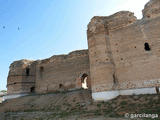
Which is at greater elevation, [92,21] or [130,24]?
[92,21]

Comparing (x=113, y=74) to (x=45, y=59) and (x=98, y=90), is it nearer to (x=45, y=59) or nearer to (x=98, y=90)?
(x=98, y=90)

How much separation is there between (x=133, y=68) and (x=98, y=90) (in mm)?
3621

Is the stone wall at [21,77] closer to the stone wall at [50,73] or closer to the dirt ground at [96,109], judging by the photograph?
the stone wall at [50,73]

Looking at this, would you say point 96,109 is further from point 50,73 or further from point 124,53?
point 50,73

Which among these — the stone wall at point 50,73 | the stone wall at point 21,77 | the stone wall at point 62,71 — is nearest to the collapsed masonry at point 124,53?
the stone wall at point 62,71

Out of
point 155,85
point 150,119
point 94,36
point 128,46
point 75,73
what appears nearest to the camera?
point 150,119

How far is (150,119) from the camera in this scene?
6.85 meters

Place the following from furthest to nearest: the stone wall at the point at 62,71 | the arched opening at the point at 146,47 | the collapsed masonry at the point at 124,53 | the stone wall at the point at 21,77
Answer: the stone wall at the point at 21,77
the stone wall at the point at 62,71
the arched opening at the point at 146,47
the collapsed masonry at the point at 124,53

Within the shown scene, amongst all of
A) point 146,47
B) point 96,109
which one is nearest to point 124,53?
point 146,47

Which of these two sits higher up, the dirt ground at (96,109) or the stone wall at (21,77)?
the stone wall at (21,77)

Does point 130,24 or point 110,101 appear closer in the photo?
point 110,101

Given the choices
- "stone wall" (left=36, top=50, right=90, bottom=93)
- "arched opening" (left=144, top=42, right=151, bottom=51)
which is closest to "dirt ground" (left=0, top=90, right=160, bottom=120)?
"arched opening" (left=144, top=42, right=151, bottom=51)

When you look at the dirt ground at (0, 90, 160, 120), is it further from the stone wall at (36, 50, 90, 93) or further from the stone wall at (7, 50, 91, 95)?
the stone wall at (7, 50, 91, 95)

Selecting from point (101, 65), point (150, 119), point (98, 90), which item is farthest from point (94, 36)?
point (150, 119)
